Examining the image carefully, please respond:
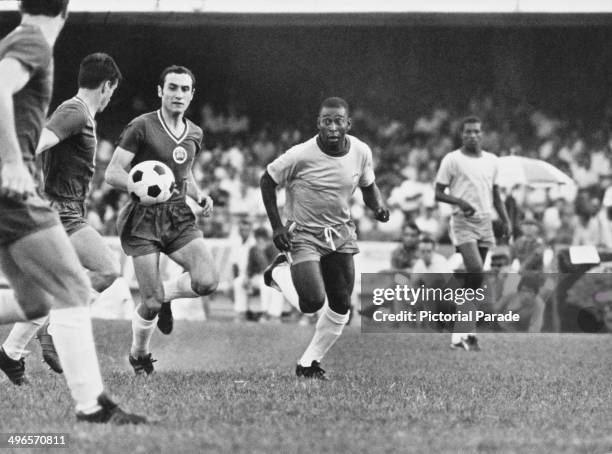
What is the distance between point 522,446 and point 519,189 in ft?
62.6

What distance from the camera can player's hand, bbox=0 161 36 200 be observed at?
17.5ft

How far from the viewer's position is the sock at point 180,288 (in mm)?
9109

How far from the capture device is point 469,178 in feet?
44.3

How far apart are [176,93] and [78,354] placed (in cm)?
370

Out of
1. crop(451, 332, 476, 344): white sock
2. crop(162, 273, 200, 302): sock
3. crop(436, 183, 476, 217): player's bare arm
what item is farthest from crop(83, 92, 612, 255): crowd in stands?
crop(162, 273, 200, 302): sock

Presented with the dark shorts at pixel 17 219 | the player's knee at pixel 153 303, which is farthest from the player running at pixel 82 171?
the dark shorts at pixel 17 219

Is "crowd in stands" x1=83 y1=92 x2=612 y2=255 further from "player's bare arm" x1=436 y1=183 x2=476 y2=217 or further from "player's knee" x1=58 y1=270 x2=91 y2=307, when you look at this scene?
"player's knee" x1=58 y1=270 x2=91 y2=307

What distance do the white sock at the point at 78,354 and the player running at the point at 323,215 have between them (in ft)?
11.2

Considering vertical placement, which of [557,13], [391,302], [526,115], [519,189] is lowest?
[391,302]

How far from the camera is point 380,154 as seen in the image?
27.8 metres

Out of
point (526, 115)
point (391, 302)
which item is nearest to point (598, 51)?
point (526, 115)

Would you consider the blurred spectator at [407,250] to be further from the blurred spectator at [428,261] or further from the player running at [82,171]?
the player running at [82,171]

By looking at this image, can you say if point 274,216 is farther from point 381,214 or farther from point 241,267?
point 241,267

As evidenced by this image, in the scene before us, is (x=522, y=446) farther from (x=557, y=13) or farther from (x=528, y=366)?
(x=557, y=13)
